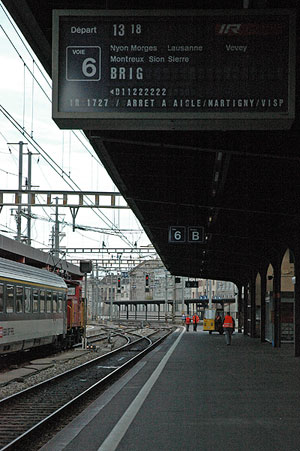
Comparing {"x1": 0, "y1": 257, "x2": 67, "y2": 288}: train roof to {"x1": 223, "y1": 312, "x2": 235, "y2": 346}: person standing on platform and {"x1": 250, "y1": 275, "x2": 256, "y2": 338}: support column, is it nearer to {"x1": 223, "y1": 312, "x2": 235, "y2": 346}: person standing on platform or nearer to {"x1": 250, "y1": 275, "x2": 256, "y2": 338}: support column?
{"x1": 223, "y1": 312, "x2": 235, "y2": 346}: person standing on platform

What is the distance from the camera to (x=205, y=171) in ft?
57.9

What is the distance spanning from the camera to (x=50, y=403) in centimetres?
1334

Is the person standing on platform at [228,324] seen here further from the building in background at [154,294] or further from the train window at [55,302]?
the building in background at [154,294]

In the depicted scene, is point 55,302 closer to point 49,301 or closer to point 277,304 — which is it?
point 49,301

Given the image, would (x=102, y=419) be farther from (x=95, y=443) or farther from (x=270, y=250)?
(x=270, y=250)

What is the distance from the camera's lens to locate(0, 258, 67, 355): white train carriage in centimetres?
1852

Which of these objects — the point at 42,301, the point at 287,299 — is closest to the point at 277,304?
the point at 287,299

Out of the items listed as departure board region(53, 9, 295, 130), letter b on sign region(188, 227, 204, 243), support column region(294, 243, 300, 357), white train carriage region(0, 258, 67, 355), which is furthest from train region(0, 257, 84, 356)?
departure board region(53, 9, 295, 130)

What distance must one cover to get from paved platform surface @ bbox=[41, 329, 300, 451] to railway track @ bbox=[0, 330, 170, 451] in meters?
0.51

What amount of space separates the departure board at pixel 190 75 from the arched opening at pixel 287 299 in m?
22.5

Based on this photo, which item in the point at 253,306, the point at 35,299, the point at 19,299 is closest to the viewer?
the point at 19,299

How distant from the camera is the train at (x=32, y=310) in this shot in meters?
18.6

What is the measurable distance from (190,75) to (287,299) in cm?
2351

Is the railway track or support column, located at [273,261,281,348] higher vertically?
support column, located at [273,261,281,348]
